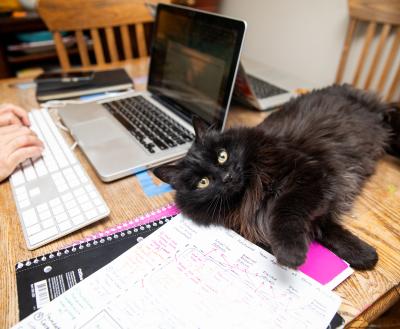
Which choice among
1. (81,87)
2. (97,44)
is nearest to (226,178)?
(81,87)

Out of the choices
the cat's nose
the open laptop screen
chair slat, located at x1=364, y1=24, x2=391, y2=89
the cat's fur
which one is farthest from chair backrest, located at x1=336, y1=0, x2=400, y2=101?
the cat's nose

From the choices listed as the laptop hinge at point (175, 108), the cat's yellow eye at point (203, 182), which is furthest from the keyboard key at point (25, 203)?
the laptop hinge at point (175, 108)

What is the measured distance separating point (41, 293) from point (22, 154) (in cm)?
49

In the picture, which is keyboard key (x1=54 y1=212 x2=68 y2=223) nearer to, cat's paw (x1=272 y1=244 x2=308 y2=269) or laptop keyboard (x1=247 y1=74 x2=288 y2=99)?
cat's paw (x1=272 y1=244 x2=308 y2=269)

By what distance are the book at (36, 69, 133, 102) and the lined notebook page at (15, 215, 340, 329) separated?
3.29ft

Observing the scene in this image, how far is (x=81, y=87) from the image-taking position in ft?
4.50

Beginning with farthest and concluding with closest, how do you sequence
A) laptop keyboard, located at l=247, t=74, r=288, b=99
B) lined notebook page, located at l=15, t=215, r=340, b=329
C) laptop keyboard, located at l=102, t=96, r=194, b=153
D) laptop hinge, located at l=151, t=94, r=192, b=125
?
laptop keyboard, located at l=247, t=74, r=288, b=99, laptop hinge, located at l=151, t=94, r=192, b=125, laptop keyboard, located at l=102, t=96, r=194, b=153, lined notebook page, located at l=15, t=215, r=340, b=329

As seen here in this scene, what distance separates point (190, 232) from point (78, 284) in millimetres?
259

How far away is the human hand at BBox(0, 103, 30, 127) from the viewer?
1.00 m

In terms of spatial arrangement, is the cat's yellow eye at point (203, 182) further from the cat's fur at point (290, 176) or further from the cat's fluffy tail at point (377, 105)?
the cat's fluffy tail at point (377, 105)

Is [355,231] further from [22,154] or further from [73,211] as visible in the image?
[22,154]

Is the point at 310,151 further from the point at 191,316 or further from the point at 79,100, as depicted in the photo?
the point at 79,100

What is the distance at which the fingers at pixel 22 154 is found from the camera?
844 millimetres

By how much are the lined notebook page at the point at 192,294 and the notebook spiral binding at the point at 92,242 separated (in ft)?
0.18
